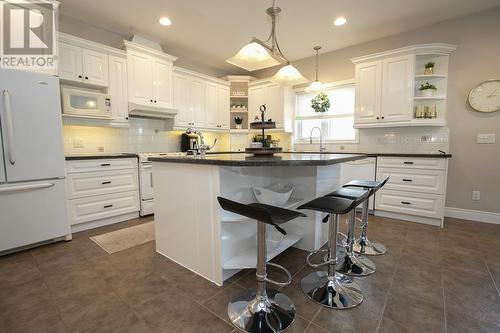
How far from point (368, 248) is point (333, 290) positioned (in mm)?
916

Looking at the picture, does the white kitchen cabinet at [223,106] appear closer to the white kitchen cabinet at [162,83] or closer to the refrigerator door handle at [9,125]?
the white kitchen cabinet at [162,83]

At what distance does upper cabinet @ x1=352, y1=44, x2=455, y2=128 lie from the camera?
129 inches

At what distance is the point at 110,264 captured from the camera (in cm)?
206

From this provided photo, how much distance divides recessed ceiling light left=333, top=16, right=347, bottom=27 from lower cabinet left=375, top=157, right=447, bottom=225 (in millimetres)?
2029

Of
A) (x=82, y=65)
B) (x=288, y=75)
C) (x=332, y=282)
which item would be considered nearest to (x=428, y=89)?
(x=288, y=75)

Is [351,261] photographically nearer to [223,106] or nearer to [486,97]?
[486,97]

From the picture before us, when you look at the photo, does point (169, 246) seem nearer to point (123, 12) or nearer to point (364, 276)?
point (364, 276)

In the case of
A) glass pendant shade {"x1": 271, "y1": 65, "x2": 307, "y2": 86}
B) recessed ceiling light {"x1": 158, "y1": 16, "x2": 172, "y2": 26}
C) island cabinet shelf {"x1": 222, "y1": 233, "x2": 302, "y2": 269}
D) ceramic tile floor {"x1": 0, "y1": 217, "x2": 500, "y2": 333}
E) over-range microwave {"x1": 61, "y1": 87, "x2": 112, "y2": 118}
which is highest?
recessed ceiling light {"x1": 158, "y1": 16, "x2": 172, "y2": 26}

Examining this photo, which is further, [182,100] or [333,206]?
[182,100]

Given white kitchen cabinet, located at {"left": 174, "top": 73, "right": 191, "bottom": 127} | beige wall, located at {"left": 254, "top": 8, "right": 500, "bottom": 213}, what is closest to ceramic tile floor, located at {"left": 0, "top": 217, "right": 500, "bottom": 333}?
beige wall, located at {"left": 254, "top": 8, "right": 500, "bottom": 213}

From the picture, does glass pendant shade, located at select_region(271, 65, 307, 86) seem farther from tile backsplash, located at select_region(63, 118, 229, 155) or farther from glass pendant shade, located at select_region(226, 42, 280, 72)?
tile backsplash, located at select_region(63, 118, 229, 155)

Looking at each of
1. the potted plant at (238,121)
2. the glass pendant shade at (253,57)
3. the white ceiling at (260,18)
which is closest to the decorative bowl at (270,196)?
the glass pendant shade at (253,57)

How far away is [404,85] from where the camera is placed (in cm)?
334

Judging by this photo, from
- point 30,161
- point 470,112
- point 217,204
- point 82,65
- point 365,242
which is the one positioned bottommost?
point 365,242
